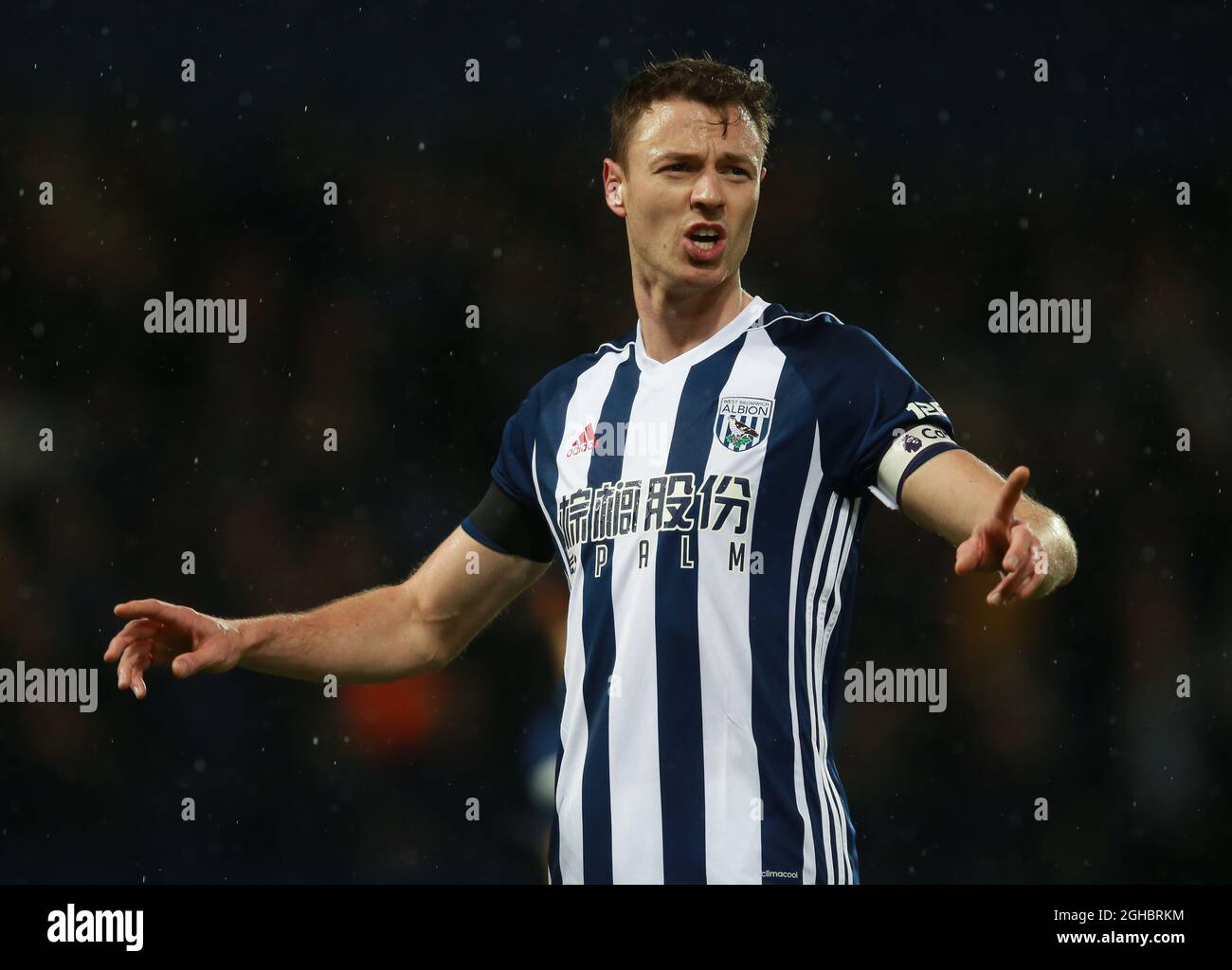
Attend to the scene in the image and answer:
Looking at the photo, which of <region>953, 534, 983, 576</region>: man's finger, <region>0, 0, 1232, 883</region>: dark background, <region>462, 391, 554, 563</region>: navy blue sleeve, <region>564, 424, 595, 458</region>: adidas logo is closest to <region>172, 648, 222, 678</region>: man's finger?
<region>462, 391, 554, 563</region>: navy blue sleeve

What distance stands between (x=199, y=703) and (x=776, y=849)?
339 cm

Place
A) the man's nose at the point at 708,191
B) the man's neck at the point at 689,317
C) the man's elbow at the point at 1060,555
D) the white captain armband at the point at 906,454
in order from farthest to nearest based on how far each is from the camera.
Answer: the man's neck at the point at 689,317 < the man's nose at the point at 708,191 < the white captain armband at the point at 906,454 < the man's elbow at the point at 1060,555

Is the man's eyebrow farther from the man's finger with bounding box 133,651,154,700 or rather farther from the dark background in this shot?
the dark background

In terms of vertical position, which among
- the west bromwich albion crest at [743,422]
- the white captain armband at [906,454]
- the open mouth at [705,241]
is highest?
the open mouth at [705,241]

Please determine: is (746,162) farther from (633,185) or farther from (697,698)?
(697,698)

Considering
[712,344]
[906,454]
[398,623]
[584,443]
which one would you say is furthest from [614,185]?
[398,623]

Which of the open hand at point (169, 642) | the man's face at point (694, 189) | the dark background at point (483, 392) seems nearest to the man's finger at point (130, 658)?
the open hand at point (169, 642)

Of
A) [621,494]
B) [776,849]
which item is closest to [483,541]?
[621,494]

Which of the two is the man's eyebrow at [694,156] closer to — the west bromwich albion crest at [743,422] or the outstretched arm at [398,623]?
the west bromwich albion crest at [743,422]

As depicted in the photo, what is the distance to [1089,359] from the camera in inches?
223

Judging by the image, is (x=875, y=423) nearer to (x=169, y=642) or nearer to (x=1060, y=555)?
(x=1060, y=555)

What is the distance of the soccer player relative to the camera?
8.87ft

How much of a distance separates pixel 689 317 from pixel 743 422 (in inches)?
12.0

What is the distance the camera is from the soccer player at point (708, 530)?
271 centimetres
